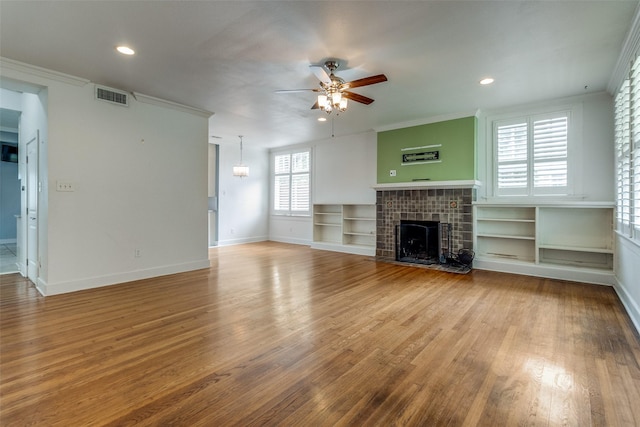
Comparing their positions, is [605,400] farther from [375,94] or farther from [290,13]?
[375,94]

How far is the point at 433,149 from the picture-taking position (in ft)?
18.7

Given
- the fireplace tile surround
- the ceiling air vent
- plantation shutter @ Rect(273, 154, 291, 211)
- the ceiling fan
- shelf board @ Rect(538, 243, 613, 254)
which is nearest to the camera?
the ceiling fan

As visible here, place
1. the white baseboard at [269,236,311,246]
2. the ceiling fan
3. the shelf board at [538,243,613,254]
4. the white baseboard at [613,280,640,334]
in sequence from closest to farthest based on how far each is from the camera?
the white baseboard at [613,280,640,334] → the ceiling fan → the shelf board at [538,243,613,254] → the white baseboard at [269,236,311,246]

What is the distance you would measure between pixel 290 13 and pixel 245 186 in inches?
260

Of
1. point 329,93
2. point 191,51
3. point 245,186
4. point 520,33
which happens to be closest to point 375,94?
point 329,93

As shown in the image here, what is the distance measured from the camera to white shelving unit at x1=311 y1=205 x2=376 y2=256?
7.08m

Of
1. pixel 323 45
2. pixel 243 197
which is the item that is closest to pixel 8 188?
pixel 243 197

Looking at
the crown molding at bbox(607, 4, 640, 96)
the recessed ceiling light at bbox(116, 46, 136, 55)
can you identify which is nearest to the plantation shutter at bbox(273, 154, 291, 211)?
the recessed ceiling light at bbox(116, 46, 136, 55)

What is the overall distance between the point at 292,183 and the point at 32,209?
18.7 ft

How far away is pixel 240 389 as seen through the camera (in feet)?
6.05

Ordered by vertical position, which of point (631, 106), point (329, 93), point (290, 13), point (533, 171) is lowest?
point (533, 171)

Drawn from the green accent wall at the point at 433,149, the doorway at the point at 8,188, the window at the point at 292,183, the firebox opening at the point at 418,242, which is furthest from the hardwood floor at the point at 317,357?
the doorway at the point at 8,188

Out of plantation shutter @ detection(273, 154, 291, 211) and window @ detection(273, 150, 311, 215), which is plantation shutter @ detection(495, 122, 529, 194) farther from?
plantation shutter @ detection(273, 154, 291, 211)

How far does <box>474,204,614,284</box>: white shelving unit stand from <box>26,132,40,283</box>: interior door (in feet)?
22.4
